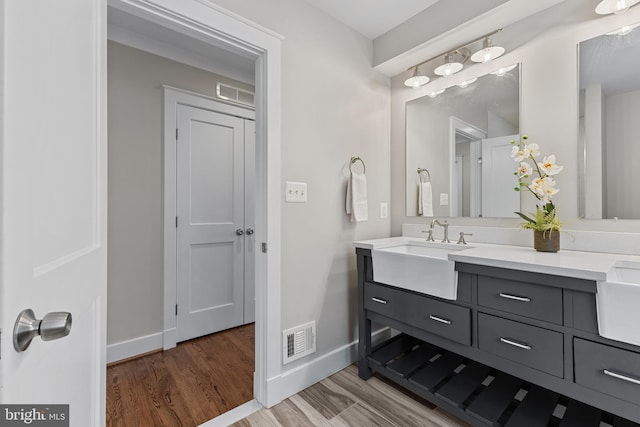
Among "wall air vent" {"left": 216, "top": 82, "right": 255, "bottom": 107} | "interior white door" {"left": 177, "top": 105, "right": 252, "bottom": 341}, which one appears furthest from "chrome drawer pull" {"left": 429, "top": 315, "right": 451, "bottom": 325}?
"wall air vent" {"left": 216, "top": 82, "right": 255, "bottom": 107}

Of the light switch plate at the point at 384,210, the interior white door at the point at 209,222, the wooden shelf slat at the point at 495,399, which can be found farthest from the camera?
the interior white door at the point at 209,222

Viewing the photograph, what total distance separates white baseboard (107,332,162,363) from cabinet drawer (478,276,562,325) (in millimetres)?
2278

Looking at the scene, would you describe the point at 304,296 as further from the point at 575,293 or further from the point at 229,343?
the point at 575,293

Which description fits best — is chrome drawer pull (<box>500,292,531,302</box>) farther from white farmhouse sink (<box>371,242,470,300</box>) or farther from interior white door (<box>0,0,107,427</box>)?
interior white door (<box>0,0,107,427</box>)

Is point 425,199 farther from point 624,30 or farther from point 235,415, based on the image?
point 235,415

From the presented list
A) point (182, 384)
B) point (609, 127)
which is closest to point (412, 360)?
point (182, 384)

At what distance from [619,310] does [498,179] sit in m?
1.01

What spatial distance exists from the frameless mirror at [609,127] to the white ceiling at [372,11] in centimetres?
97

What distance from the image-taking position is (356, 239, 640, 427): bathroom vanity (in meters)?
1.03

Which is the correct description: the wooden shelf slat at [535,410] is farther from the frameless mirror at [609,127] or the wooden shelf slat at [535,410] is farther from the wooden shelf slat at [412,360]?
the frameless mirror at [609,127]

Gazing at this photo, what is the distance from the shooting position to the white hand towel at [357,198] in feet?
6.48

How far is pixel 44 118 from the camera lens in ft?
1.80

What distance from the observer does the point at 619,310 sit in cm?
96

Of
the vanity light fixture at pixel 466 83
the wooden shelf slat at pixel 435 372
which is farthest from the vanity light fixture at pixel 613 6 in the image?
A: the wooden shelf slat at pixel 435 372
